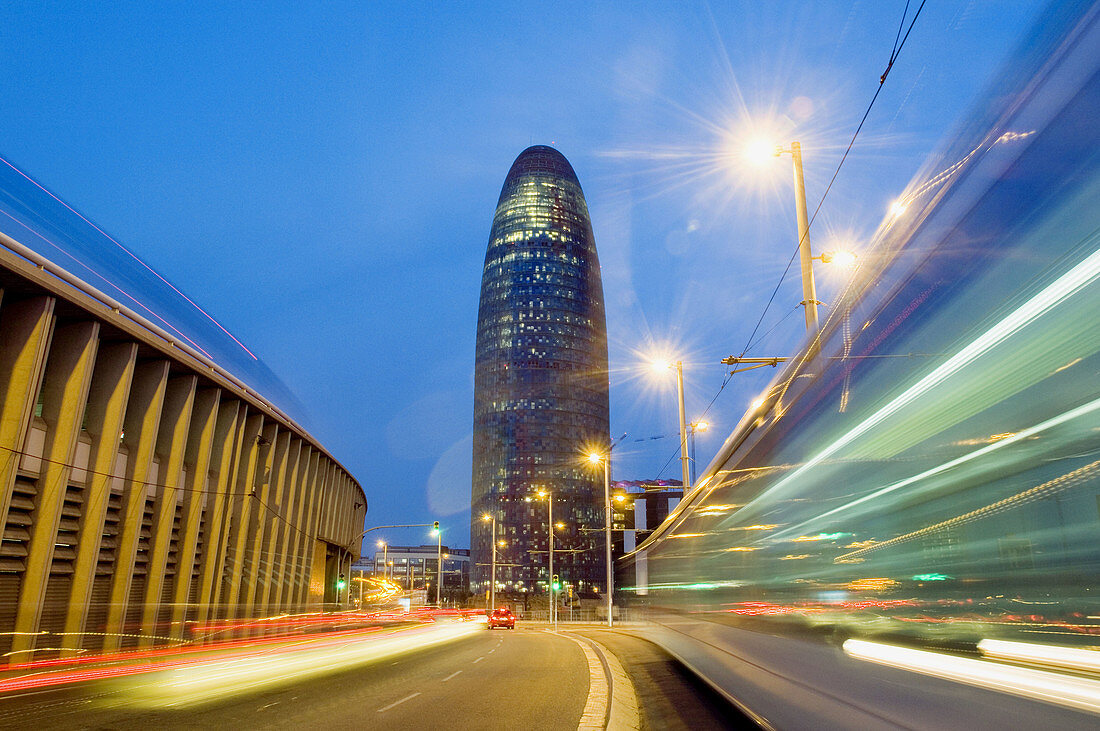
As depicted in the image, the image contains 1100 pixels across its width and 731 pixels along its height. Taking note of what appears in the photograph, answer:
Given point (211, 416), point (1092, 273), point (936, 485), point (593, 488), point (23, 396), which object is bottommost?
point (936, 485)

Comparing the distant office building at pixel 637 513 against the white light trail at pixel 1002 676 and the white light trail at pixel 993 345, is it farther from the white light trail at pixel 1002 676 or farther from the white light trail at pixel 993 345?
the white light trail at pixel 1002 676

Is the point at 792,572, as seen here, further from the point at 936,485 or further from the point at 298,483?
the point at 298,483

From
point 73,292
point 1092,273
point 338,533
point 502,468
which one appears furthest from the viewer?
point 502,468

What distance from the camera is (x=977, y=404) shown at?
4.13m

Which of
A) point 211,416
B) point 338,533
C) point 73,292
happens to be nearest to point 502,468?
point 338,533

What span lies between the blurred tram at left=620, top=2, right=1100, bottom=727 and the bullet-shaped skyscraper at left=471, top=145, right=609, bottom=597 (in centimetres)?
16061

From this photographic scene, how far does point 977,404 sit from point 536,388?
6532 inches

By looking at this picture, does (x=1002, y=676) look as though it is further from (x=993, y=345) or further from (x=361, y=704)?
Result: (x=361, y=704)

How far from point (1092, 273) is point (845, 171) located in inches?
340

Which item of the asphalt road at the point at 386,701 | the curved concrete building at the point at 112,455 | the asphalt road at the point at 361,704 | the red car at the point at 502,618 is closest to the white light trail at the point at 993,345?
the asphalt road at the point at 386,701

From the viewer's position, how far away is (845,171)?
37.0ft

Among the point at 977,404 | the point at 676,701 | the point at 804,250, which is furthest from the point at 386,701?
the point at 977,404

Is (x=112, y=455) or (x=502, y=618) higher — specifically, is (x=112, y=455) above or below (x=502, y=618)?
above

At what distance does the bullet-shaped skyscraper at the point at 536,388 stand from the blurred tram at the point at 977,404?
160606mm
